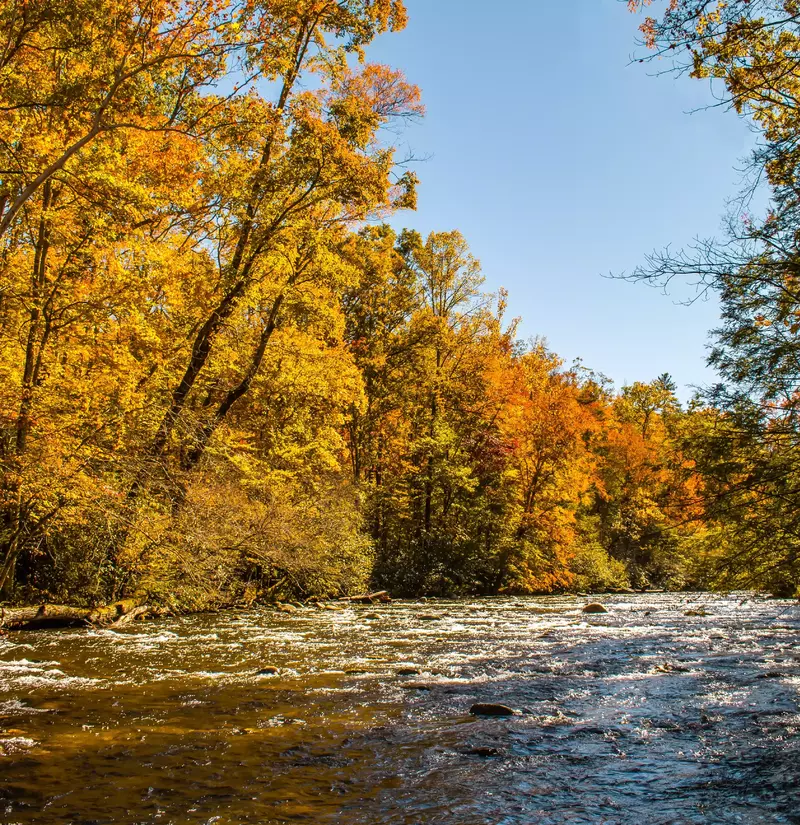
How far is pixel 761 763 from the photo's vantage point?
4863 mm

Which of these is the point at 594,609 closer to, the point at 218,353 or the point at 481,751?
the point at 218,353

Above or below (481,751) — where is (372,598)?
below

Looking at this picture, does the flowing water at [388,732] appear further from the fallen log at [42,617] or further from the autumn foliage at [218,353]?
the autumn foliage at [218,353]

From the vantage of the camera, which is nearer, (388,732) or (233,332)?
(388,732)

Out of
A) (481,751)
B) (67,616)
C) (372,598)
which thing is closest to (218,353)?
(67,616)

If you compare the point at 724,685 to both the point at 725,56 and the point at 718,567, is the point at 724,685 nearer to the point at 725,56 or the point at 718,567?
the point at 718,567

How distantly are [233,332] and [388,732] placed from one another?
12.2 meters

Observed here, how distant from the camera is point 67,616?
11.2 m

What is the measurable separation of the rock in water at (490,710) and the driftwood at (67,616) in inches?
313

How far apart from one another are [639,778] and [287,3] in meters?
11.5

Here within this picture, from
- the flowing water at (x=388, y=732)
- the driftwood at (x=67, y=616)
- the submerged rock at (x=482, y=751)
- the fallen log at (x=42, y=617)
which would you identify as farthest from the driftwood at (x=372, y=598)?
the submerged rock at (x=482, y=751)

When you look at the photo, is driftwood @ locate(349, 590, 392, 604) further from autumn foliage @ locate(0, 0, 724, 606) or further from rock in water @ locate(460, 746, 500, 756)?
rock in water @ locate(460, 746, 500, 756)

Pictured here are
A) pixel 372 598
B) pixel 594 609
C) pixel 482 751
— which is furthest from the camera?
pixel 372 598

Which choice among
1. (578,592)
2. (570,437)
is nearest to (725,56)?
(570,437)
